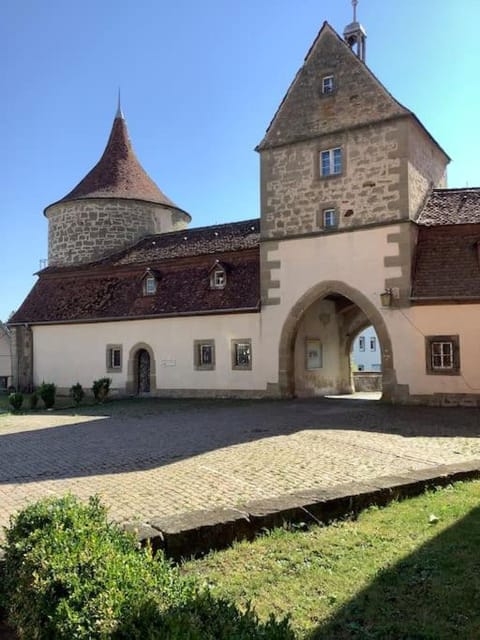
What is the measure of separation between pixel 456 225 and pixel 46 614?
1864 cm

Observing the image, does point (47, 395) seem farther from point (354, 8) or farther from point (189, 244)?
point (354, 8)

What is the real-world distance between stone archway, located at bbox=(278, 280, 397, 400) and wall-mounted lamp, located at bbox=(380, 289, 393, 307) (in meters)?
0.48

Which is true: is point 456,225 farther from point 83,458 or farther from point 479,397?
point 83,458

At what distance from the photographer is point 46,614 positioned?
11.6ft

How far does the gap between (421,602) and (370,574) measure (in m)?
0.59

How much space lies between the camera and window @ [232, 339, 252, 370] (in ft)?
74.7

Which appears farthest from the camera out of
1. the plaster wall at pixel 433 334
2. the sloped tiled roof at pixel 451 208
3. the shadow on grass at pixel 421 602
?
the sloped tiled roof at pixel 451 208

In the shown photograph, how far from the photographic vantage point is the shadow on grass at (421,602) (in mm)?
3893

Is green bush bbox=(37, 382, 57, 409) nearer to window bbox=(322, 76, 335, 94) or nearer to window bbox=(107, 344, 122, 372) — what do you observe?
window bbox=(107, 344, 122, 372)

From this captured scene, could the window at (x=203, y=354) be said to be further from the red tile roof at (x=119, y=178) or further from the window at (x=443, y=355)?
the red tile roof at (x=119, y=178)

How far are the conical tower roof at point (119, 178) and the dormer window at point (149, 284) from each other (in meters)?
6.41

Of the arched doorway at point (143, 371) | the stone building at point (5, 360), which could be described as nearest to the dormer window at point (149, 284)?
the arched doorway at point (143, 371)

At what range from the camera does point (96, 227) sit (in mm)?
30141

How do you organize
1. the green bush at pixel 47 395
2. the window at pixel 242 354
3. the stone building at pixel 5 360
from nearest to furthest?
1. the window at pixel 242 354
2. the green bush at pixel 47 395
3. the stone building at pixel 5 360
